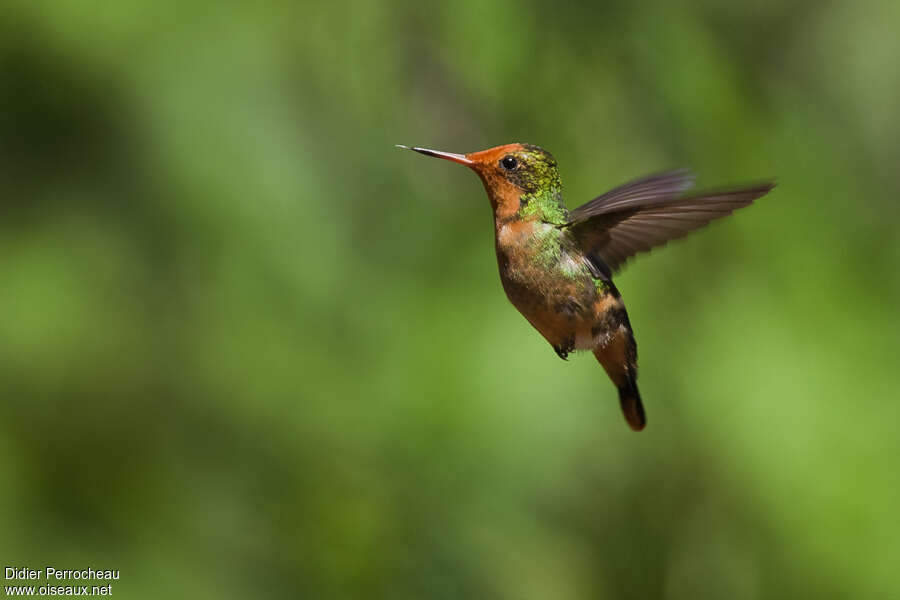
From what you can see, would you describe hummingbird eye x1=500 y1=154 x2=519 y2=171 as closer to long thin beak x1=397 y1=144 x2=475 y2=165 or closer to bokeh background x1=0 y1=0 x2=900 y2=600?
long thin beak x1=397 y1=144 x2=475 y2=165

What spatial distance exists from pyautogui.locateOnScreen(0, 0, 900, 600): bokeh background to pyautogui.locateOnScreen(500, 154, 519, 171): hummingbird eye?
1142 millimetres

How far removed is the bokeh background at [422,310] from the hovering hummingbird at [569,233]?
1.11 meters

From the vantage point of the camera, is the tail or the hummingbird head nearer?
the hummingbird head

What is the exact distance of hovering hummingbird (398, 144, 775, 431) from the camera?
1.00 metres

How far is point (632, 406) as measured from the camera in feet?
4.16

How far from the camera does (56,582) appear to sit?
2.49 metres

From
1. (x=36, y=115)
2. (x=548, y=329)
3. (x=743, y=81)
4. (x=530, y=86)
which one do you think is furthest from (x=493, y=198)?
(x=36, y=115)

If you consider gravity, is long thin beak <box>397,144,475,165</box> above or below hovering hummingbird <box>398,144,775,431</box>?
above

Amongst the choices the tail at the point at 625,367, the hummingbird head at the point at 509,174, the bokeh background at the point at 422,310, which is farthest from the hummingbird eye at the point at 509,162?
the bokeh background at the point at 422,310

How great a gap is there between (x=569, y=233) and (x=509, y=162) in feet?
0.35

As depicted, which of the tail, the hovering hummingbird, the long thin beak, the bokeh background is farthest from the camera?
the bokeh background

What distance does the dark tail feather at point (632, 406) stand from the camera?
125cm

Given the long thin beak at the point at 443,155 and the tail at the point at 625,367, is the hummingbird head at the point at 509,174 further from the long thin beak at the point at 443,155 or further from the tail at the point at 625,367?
the tail at the point at 625,367

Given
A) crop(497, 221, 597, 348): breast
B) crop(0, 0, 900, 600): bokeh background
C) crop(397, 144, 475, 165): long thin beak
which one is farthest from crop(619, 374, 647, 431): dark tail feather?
crop(0, 0, 900, 600): bokeh background
